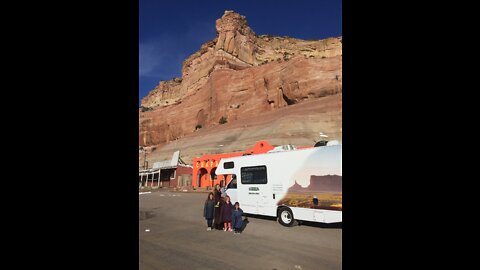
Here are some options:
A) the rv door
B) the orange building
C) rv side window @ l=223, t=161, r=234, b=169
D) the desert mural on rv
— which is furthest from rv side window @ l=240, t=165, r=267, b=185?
the orange building

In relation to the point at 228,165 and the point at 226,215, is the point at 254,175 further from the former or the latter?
the point at 226,215

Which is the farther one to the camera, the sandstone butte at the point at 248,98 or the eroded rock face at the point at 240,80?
the eroded rock face at the point at 240,80

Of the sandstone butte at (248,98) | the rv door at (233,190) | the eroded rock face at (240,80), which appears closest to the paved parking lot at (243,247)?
the rv door at (233,190)

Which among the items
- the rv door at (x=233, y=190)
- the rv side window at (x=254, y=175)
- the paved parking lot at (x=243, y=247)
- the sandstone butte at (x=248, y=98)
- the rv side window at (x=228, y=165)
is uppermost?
the sandstone butte at (x=248, y=98)

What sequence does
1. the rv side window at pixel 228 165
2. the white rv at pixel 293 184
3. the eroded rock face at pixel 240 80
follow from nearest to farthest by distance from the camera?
the white rv at pixel 293 184
the rv side window at pixel 228 165
the eroded rock face at pixel 240 80

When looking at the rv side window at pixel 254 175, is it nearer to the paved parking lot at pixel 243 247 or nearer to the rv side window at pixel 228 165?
the rv side window at pixel 228 165

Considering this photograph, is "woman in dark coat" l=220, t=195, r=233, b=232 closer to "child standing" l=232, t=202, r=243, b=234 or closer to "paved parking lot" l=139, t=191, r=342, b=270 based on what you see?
"child standing" l=232, t=202, r=243, b=234

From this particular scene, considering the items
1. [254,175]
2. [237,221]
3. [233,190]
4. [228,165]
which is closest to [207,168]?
[228,165]

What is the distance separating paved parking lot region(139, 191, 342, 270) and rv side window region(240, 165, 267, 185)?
165 centimetres

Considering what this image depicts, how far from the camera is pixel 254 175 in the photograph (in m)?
13.0

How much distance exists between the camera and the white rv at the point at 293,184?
10.5m
